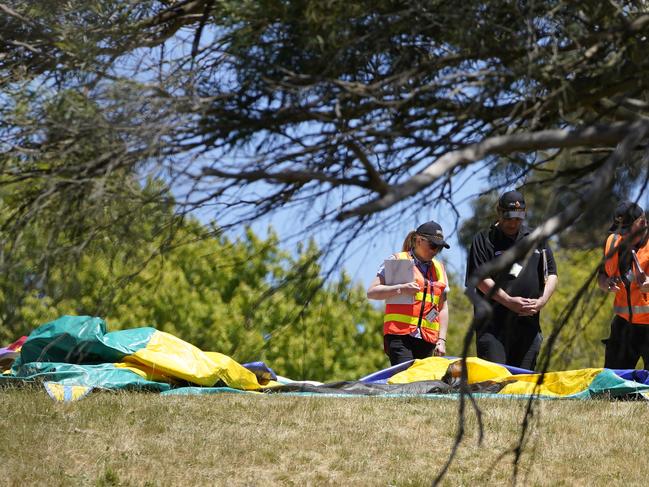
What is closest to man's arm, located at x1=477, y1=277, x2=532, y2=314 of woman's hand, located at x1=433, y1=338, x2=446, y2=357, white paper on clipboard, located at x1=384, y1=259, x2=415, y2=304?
white paper on clipboard, located at x1=384, y1=259, x2=415, y2=304

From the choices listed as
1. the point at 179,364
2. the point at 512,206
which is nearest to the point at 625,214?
the point at 512,206

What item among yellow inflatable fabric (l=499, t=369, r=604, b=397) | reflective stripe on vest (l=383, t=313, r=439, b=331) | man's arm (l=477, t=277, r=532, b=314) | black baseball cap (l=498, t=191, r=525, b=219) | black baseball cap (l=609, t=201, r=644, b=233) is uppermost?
black baseball cap (l=498, t=191, r=525, b=219)

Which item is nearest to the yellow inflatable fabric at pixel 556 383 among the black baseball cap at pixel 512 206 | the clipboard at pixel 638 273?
the clipboard at pixel 638 273

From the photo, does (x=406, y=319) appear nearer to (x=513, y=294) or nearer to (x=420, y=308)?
(x=420, y=308)

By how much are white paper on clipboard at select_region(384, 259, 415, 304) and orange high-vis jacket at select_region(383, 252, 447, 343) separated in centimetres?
4

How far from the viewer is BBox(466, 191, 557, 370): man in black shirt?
805 cm

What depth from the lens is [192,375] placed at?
Result: 328 inches

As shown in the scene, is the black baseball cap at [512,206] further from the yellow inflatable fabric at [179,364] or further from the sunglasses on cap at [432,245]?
the yellow inflatable fabric at [179,364]

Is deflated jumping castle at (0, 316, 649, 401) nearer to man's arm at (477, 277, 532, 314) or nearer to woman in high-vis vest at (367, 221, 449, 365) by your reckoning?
woman in high-vis vest at (367, 221, 449, 365)

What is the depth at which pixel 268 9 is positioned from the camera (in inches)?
179

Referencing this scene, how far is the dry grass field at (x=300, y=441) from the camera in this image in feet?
22.4

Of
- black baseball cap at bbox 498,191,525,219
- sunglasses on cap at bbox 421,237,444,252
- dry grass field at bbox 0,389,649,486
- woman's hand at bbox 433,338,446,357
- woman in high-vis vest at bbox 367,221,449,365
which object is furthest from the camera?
woman's hand at bbox 433,338,446,357

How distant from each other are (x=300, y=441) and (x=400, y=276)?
1846 mm

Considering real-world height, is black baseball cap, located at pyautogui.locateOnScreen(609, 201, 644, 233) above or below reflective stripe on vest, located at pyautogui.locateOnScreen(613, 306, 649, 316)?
above
